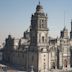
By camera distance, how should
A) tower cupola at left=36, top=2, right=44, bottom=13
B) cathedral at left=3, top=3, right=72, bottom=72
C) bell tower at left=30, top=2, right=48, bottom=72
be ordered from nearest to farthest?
bell tower at left=30, top=2, right=48, bottom=72, cathedral at left=3, top=3, right=72, bottom=72, tower cupola at left=36, top=2, right=44, bottom=13

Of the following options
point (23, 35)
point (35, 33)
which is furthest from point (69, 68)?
point (23, 35)

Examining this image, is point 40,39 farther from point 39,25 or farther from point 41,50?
point 39,25

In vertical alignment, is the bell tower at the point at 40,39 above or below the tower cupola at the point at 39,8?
below

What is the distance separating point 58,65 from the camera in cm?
5647

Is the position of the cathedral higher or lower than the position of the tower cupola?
lower

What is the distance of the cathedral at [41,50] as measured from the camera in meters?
51.8

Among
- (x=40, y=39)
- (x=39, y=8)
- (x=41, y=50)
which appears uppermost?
(x=39, y=8)

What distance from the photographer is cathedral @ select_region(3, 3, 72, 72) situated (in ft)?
170

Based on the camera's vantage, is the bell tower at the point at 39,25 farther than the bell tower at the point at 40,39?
Yes

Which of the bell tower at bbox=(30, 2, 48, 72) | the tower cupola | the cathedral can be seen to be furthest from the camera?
the tower cupola

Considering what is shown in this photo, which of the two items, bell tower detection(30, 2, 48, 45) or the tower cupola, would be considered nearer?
bell tower detection(30, 2, 48, 45)

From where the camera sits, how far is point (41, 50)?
168ft

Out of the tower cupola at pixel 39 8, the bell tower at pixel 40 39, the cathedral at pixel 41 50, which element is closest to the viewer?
the bell tower at pixel 40 39

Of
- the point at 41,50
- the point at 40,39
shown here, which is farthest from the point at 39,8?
the point at 41,50
